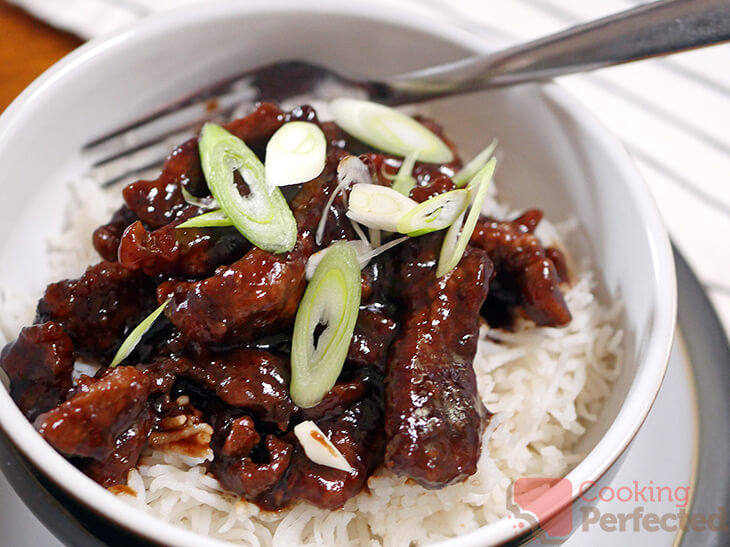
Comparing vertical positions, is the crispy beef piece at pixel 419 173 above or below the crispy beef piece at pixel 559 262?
above

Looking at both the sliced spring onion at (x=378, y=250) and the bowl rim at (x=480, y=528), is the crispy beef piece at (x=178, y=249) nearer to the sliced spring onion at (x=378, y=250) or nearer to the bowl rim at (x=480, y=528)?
the sliced spring onion at (x=378, y=250)

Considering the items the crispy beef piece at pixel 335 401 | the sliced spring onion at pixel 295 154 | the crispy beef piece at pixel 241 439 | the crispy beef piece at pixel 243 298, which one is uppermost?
the sliced spring onion at pixel 295 154

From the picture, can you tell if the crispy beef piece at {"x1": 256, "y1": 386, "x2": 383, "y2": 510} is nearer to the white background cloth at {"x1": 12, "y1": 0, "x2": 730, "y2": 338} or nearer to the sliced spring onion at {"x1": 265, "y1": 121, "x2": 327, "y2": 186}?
the sliced spring onion at {"x1": 265, "y1": 121, "x2": 327, "y2": 186}

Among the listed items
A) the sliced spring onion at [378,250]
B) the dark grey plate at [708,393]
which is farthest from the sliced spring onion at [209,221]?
the dark grey plate at [708,393]

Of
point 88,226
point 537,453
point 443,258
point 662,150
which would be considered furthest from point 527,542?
point 662,150

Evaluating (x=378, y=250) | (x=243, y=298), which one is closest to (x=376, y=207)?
(x=378, y=250)

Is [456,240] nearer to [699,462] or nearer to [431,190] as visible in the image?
[431,190]

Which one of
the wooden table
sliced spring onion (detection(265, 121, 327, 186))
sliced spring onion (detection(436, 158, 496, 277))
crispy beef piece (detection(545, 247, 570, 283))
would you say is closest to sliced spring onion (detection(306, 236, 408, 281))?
sliced spring onion (detection(436, 158, 496, 277))
